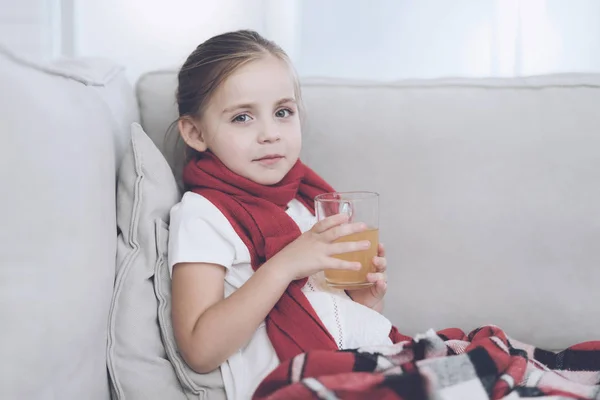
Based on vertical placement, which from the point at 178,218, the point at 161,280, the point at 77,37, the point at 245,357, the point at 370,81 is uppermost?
the point at 77,37

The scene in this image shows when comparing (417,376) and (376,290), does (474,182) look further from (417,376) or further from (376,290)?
(417,376)

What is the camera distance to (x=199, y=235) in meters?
0.99

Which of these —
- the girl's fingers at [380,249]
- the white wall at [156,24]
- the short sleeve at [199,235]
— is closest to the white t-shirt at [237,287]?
the short sleeve at [199,235]

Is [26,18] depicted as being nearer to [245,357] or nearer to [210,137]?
[210,137]

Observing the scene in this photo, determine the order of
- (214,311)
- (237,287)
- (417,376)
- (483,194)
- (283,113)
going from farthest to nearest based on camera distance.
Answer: (483,194), (283,113), (237,287), (214,311), (417,376)

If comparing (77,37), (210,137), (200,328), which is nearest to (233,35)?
(210,137)

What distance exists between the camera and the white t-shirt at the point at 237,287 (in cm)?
96

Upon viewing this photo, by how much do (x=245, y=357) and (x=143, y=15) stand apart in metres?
1.13

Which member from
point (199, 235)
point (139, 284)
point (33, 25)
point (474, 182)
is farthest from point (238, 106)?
point (33, 25)

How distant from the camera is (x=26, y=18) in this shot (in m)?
1.65

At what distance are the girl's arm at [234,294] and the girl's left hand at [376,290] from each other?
0.23 feet

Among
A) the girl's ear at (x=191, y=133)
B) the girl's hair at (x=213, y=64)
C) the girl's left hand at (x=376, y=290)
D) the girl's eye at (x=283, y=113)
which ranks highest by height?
the girl's hair at (x=213, y=64)

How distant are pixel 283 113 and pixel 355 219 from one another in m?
0.28

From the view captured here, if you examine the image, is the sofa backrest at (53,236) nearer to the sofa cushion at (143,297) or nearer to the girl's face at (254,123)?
the sofa cushion at (143,297)
